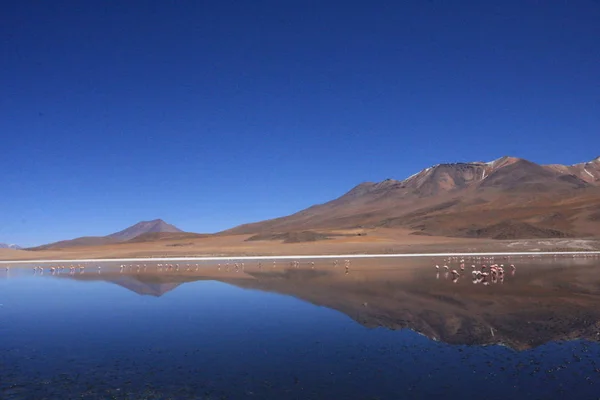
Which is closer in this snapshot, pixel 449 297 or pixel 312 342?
pixel 312 342

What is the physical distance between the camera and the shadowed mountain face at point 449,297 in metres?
17.0

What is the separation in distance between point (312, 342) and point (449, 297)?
11396 mm

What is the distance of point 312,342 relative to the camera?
16.2m

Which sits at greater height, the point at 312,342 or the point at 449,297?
the point at 449,297

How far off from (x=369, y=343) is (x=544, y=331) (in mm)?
6475

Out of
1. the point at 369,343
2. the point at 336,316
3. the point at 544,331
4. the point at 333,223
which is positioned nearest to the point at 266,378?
the point at 369,343

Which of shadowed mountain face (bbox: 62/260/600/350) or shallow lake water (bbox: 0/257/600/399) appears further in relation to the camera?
shadowed mountain face (bbox: 62/260/600/350)

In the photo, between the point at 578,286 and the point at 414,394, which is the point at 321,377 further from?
the point at 578,286

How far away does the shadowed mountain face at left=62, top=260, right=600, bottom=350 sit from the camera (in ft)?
55.7

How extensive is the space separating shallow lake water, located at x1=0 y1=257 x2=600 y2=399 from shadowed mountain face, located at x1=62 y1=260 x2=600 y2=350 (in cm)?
9

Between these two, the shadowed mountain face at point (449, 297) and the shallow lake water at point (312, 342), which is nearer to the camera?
the shallow lake water at point (312, 342)

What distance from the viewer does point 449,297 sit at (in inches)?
975

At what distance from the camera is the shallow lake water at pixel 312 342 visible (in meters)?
11.5

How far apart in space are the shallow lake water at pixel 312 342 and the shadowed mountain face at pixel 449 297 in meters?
0.09
